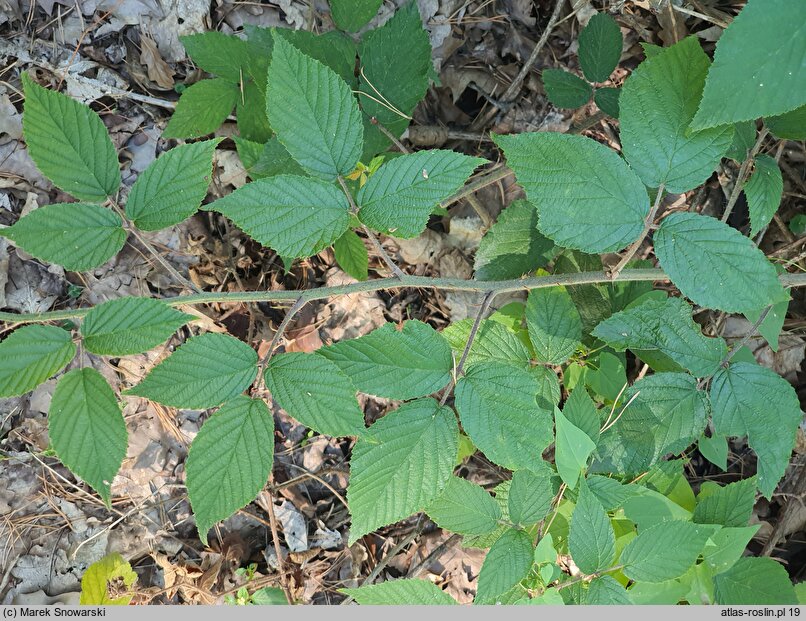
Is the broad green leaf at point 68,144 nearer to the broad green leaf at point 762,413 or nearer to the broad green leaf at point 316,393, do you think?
the broad green leaf at point 316,393

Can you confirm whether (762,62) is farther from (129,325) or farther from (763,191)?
(129,325)

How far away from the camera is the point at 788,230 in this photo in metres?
2.10

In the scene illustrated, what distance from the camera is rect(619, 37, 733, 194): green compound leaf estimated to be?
1.19 meters

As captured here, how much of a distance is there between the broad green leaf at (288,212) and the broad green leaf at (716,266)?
725 mm

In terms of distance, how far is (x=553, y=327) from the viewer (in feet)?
5.23

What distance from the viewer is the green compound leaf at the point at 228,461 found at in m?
1.17

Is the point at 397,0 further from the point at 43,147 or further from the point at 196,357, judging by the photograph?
the point at 196,357

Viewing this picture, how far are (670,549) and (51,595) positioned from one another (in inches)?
85.1

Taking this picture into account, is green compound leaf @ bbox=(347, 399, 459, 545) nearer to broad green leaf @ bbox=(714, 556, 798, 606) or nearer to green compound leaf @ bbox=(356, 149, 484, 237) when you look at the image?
green compound leaf @ bbox=(356, 149, 484, 237)

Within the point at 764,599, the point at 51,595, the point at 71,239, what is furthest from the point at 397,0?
the point at 51,595

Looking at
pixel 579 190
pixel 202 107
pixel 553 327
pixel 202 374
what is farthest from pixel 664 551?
pixel 202 107

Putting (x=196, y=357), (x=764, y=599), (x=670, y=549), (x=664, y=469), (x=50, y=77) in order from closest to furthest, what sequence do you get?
(x=196, y=357) < (x=670, y=549) < (x=764, y=599) < (x=664, y=469) < (x=50, y=77)

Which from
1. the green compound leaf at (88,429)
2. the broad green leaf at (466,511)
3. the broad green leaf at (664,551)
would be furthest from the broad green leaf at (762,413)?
the green compound leaf at (88,429)

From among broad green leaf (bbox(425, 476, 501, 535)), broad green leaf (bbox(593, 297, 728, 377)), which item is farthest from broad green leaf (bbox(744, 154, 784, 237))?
broad green leaf (bbox(425, 476, 501, 535))
